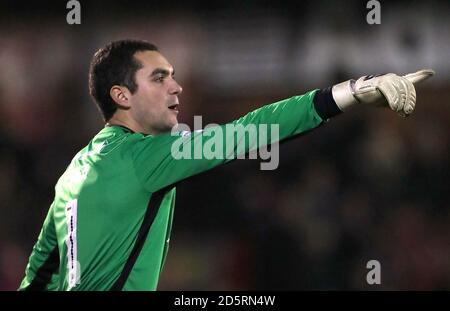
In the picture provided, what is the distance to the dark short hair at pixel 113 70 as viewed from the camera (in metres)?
4.17

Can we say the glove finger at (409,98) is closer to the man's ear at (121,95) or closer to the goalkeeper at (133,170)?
the goalkeeper at (133,170)

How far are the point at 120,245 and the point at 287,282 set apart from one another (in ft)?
13.8

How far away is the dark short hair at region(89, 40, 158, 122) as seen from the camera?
4172 millimetres

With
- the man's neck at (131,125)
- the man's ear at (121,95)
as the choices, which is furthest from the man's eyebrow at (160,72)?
the man's neck at (131,125)

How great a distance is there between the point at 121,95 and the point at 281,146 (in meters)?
4.35

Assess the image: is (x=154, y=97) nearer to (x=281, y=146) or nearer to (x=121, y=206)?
(x=121, y=206)

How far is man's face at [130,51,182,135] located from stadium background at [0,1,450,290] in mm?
3904

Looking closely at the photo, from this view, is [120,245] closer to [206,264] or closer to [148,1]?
[206,264]

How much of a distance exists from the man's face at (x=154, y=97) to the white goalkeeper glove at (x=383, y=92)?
983 millimetres

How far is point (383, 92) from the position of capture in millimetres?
3354

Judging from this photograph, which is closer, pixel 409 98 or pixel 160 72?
pixel 409 98

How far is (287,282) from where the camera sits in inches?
305

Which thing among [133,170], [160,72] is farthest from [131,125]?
[133,170]

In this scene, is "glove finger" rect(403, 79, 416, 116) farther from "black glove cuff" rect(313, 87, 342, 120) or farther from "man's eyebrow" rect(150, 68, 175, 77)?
"man's eyebrow" rect(150, 68, 175, 77)
